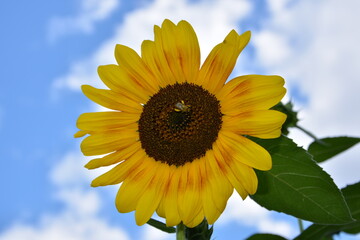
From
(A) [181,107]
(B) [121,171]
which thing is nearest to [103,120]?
(B) [121,171]

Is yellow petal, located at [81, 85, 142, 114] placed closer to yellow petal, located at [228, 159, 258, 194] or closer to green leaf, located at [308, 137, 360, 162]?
yellow petal, located at [228, 159, 258, 194]

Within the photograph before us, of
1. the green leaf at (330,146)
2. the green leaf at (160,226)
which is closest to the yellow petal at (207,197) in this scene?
the green leaf at (160,226)

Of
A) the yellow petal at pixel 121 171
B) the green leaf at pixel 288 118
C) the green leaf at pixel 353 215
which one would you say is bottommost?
the green leaf at pixel 353 215

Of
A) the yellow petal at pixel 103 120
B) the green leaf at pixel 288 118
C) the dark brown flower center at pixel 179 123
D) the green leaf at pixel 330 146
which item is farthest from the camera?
the green leaf at pixel 288 118

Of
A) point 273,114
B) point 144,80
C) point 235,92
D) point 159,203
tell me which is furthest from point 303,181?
point 144,80

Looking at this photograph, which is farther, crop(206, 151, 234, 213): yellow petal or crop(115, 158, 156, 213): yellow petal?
crop(115, 158, 156, 213): yellow petal

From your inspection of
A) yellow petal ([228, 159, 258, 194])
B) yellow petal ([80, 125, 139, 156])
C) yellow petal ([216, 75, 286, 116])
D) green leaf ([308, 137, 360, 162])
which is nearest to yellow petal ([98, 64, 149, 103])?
yellow petal ([80, 125, 139, 156])

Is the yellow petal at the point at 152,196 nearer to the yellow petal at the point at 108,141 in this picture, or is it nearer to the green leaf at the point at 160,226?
the green leaf at the point at 160,226
